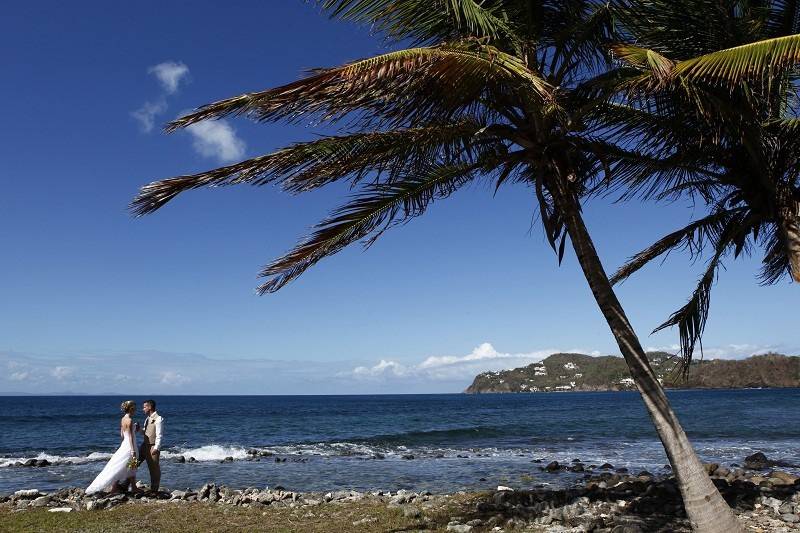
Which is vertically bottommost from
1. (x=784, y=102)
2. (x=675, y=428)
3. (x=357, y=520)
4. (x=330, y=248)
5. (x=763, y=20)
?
(x=357, y=520)

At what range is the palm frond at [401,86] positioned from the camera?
15.2 feet

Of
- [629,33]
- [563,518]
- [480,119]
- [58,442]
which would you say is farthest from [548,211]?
[58,442]

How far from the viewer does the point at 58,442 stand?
36.3 metres

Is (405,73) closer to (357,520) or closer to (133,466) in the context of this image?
(357,520)

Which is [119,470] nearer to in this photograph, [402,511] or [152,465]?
[152,465]

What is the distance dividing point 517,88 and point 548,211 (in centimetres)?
164

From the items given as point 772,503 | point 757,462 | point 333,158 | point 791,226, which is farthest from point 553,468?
point 333,158

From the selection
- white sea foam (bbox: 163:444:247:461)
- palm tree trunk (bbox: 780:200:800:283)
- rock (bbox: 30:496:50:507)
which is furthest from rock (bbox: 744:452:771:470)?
rock (bbox: 30:496:50:507)

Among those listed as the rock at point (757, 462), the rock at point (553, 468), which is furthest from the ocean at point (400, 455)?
the rock at point (757, 462)

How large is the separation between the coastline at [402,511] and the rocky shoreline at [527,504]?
16mm

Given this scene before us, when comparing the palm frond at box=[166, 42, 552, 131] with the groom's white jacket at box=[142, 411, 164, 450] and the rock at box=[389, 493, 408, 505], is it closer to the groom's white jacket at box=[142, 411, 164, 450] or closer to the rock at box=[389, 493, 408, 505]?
the rock at box=[389, 493, 408, 505]

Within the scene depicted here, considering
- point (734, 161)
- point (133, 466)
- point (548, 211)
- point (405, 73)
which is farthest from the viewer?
point (133, 466)

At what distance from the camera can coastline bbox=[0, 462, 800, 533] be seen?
8.27m

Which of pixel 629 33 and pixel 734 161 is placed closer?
pixel 629 33
